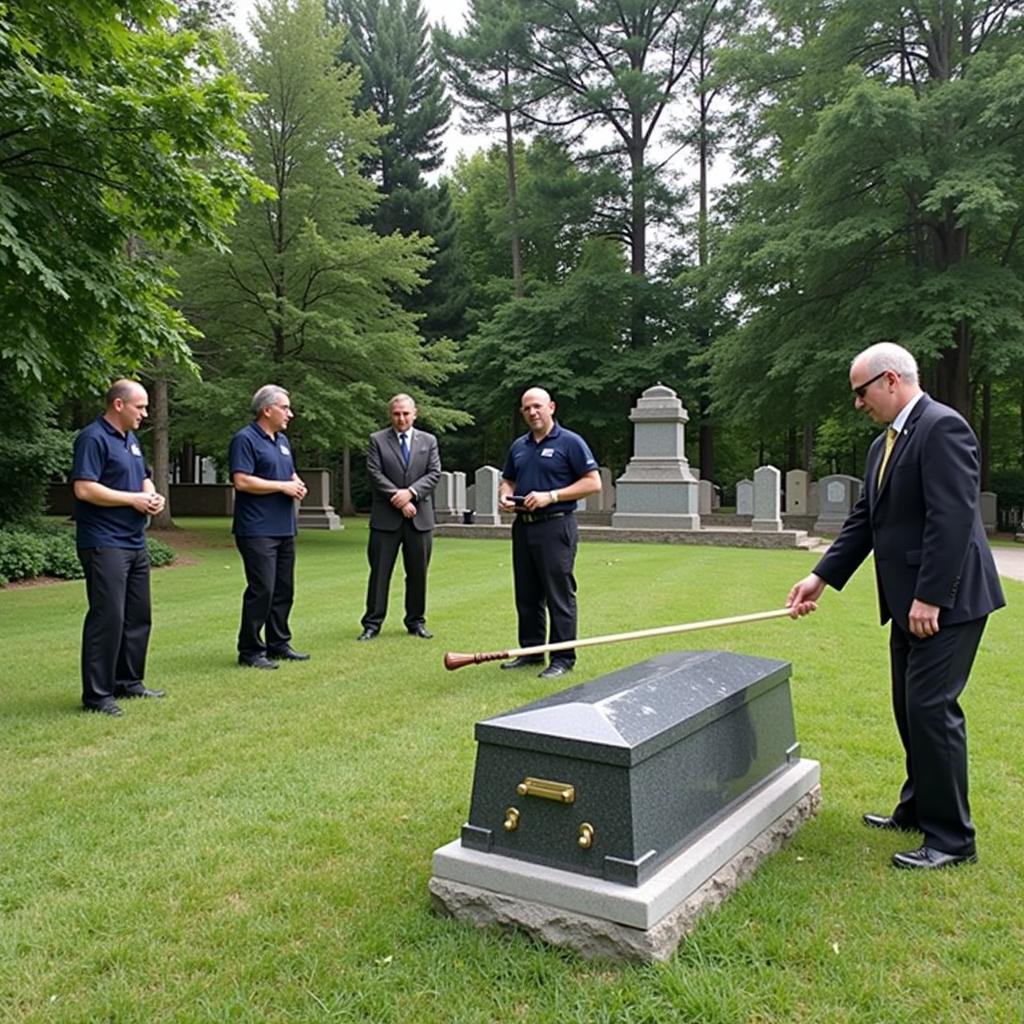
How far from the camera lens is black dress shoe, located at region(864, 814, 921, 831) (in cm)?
352

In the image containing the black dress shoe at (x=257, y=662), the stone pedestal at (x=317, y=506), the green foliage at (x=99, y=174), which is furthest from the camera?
the stone pedestal at (x=317, y=506)

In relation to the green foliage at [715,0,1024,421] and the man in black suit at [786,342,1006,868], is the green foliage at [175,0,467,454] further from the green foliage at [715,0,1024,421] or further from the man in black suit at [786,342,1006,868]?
the man in black suit at [786,342,1006,868]

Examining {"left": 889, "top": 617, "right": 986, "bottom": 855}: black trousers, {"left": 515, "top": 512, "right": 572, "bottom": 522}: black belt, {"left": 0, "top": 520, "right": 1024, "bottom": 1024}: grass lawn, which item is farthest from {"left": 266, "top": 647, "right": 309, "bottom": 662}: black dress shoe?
{"left": 889, "top": 617, "right": 986, "bottom": 855}: black trousers

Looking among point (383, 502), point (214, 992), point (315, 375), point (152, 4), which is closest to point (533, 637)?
point (383, 502)

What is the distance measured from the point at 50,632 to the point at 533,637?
499 centimetres

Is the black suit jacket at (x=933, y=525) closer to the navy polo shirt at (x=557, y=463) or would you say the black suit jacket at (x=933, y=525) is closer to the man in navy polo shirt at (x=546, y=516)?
the man in navy polo shirt at (x=546, y=516)

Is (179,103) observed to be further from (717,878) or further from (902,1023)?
(902,1023)

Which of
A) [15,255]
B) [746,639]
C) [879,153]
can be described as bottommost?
[746,639]

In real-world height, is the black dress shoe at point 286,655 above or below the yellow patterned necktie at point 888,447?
below

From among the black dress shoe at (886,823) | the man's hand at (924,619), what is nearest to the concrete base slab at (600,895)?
the black dress shoe at (886,823)

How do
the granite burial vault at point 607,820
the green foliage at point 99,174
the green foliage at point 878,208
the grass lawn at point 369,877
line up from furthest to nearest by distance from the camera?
the green foliage at point 878,208, the green foliage at point 99,174, the granite burial vault at point 607,820, the grass lawn at point 369,877

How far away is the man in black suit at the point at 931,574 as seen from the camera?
10.2 feet

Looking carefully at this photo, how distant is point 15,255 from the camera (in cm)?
680

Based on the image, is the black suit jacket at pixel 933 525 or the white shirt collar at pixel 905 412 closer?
the black suit jacket at pixel 933 525
